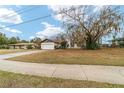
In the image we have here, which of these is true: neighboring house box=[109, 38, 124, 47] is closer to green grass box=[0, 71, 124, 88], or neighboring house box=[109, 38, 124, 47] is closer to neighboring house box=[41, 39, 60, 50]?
neighboring house box=[41, 39, 60, 50]

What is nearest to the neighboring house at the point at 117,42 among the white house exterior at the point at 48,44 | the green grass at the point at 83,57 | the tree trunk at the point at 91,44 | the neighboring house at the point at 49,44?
the green grass at the point at 83,57

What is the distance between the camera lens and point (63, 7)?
582cm

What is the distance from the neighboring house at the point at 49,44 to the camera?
6.52 meters

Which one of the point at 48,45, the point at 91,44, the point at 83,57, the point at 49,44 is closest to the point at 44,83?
the point at 49,44

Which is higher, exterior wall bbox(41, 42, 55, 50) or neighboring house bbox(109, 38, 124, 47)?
Result: neighboring house bbox(109, 38, 124, 47)

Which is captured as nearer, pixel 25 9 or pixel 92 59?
pixel 25 9

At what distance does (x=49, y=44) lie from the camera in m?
6.70

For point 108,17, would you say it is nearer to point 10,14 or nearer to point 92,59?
point 92,59

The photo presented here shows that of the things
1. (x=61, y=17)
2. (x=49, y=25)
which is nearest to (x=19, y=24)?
(x=49, y=25)

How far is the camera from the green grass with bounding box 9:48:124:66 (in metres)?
6.84

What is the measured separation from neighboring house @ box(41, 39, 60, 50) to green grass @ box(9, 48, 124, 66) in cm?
17

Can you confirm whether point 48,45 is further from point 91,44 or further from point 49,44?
point 91,44

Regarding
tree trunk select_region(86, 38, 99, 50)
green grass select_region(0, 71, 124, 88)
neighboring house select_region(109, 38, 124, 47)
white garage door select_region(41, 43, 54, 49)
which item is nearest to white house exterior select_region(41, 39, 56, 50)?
white garage door select_region(41, 43, 54, 49)
